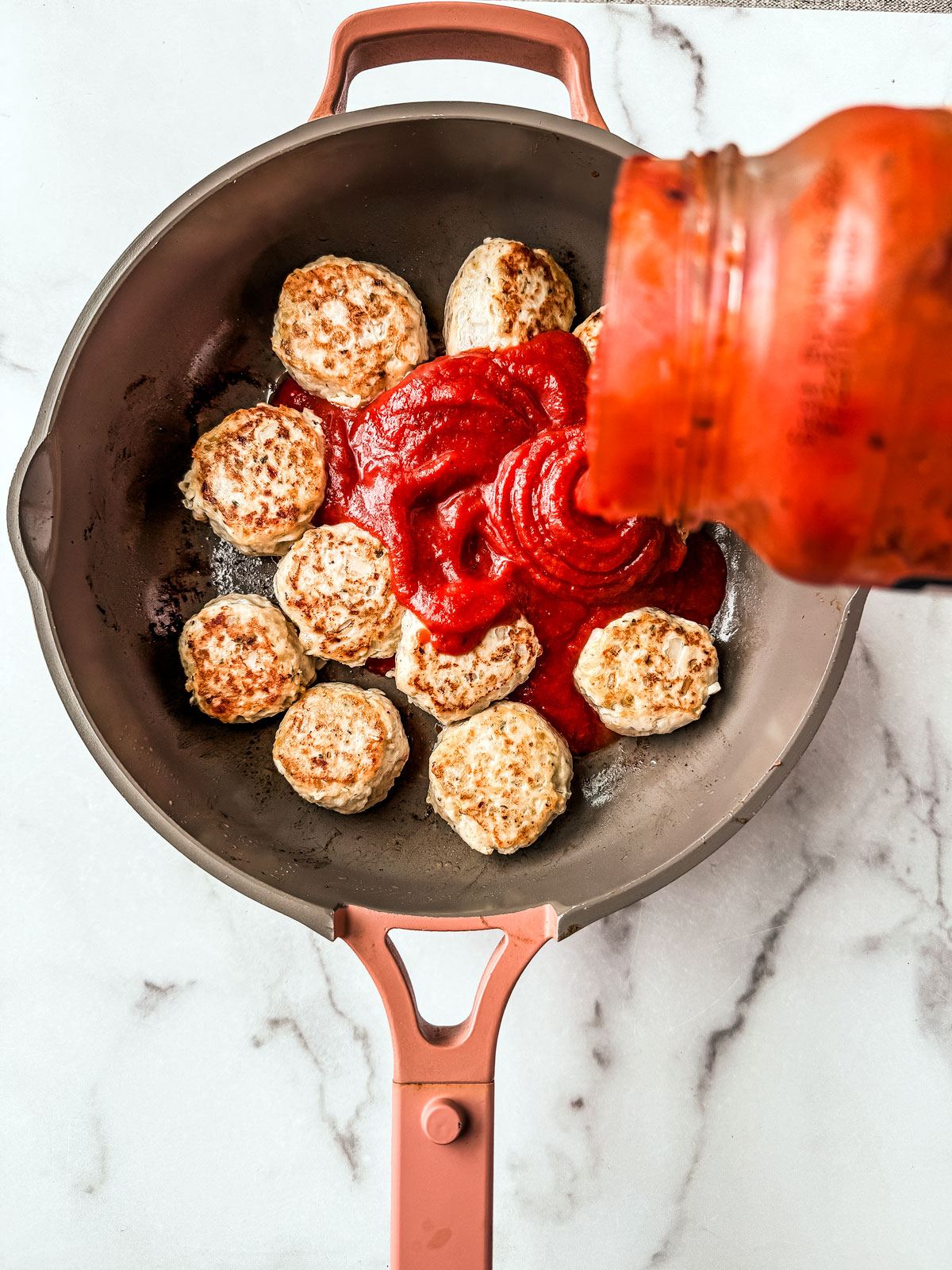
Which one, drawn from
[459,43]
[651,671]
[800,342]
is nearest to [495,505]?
[651,671]

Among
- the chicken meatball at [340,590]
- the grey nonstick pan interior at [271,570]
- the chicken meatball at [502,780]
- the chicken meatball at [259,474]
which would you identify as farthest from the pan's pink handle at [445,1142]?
the chicken meatball at [259,474]

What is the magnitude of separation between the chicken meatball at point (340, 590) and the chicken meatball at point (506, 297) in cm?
42

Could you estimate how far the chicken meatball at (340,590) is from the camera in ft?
5.51

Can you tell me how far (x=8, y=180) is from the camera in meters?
1.89

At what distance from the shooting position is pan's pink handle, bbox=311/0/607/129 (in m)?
1.48

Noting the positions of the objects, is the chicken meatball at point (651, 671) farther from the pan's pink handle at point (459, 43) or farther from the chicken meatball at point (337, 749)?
the pan's pink handle at point (459, 43)

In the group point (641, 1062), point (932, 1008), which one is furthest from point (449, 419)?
point (932, 1008)

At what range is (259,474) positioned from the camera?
1.68 meters

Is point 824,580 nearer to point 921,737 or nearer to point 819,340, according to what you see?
point 819,340

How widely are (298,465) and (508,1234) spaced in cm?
160

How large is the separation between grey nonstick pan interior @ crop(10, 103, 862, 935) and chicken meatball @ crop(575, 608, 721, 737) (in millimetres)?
102

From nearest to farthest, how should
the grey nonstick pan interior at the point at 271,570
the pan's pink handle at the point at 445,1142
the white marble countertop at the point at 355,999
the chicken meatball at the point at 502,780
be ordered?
the pan's pink handle at the point at 445,1142 < the grey nonstick pan interior at the point at 271,570 < the chicken meatball at the point at 502,780 < the white marble countertop at the point at 355,999

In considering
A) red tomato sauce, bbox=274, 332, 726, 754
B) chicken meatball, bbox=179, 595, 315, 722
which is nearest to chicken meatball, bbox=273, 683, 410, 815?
chicken meatball, bbox=179, 595, 315, 722

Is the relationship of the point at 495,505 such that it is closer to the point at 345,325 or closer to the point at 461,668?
the point at 461,668
